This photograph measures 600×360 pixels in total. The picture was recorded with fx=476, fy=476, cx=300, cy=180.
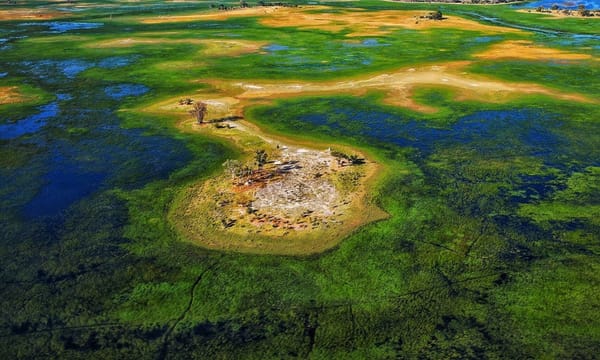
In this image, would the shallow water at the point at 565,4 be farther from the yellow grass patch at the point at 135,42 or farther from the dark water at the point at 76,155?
the dark water at the point at 76,155

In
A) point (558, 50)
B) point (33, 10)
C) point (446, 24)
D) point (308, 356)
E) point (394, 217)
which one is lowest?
point (308, 356)

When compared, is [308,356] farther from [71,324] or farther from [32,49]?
[32,49]

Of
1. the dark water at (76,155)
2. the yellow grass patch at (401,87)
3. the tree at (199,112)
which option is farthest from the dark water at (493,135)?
the dark water at (76,155)

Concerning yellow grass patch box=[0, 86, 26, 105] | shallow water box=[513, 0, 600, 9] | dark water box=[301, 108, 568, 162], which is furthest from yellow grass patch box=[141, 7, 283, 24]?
dark water box=[301, 108, 568, 162]

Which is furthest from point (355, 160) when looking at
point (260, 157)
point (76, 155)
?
point (76, 155)

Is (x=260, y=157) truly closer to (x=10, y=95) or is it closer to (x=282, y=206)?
(x=282, y=206)

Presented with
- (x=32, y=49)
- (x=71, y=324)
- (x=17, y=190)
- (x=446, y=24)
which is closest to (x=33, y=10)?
(x=32, y=49)

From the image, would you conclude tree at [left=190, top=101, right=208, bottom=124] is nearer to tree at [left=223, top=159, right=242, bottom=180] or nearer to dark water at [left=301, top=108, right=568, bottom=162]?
dark water at [left=301, top=108, right=568, bottom=162]

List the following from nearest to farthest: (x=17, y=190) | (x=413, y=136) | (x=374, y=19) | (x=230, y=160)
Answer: (x=17, y=190) → (x=230, y=160) → (x=413, y=136) → (x=374, y=19)
